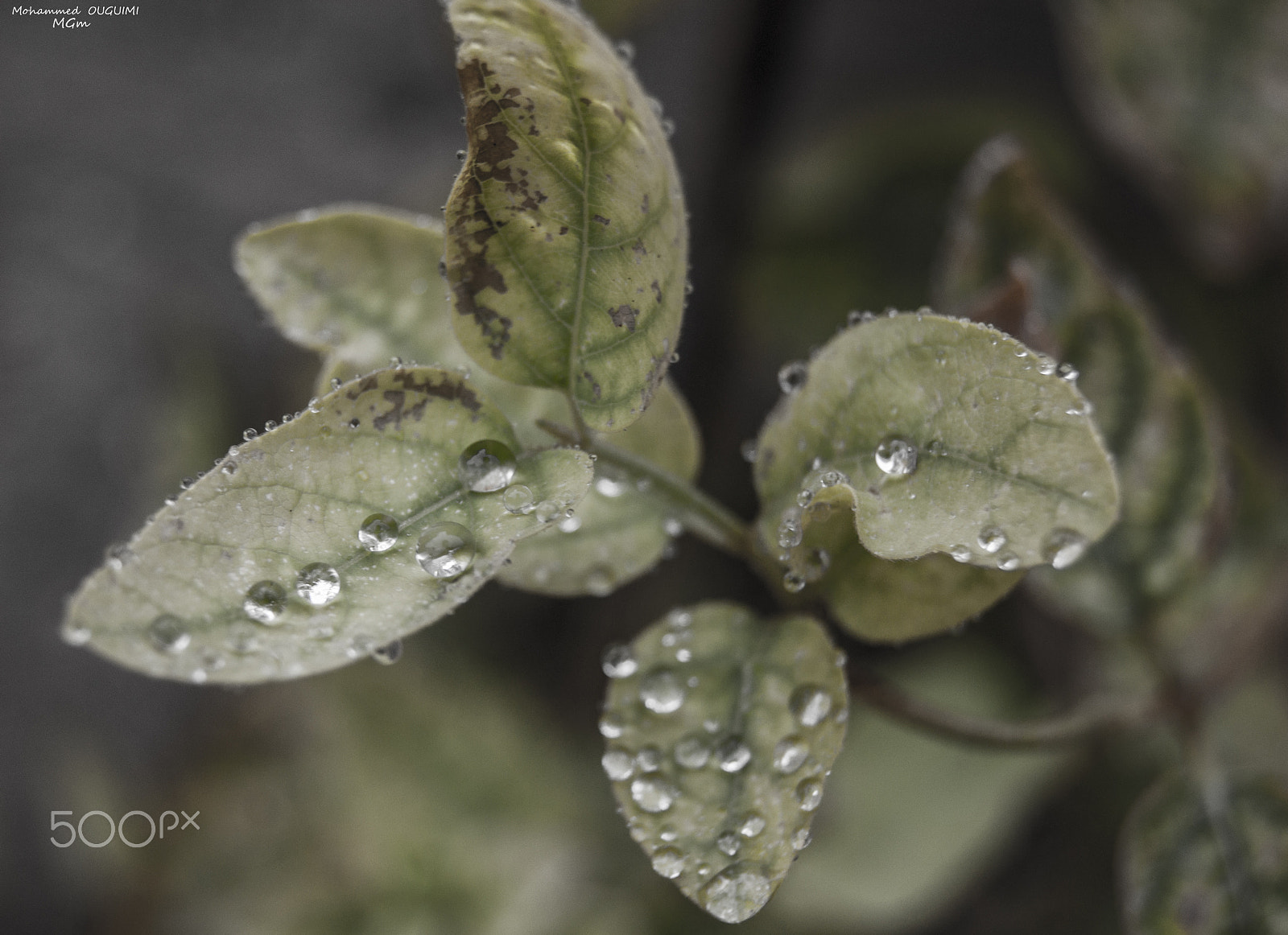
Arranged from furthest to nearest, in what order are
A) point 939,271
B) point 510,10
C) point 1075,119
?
1. point 1075,119
2. point 939,271
3. point 510,10

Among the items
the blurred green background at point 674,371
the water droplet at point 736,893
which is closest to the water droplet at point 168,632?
the water droplet at point 736,893

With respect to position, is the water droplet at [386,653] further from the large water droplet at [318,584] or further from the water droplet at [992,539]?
the water droplet at [992,539]

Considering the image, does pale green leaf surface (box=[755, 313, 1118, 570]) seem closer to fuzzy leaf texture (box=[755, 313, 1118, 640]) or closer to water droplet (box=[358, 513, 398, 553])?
fuzzy leaf texture (box=[755, 313, 1118, 640])

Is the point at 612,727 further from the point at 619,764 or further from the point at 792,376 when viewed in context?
the point at 792,376

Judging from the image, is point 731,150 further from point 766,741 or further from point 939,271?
point 766,741

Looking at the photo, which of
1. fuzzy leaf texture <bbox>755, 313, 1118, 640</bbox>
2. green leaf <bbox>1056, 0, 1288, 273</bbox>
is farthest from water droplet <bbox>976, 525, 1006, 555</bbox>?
green leaf <bbox>1056, 0, 1288, 273</bbox>

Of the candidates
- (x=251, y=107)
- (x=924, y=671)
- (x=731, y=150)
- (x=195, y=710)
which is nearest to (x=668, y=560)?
(x=924, y=671)
